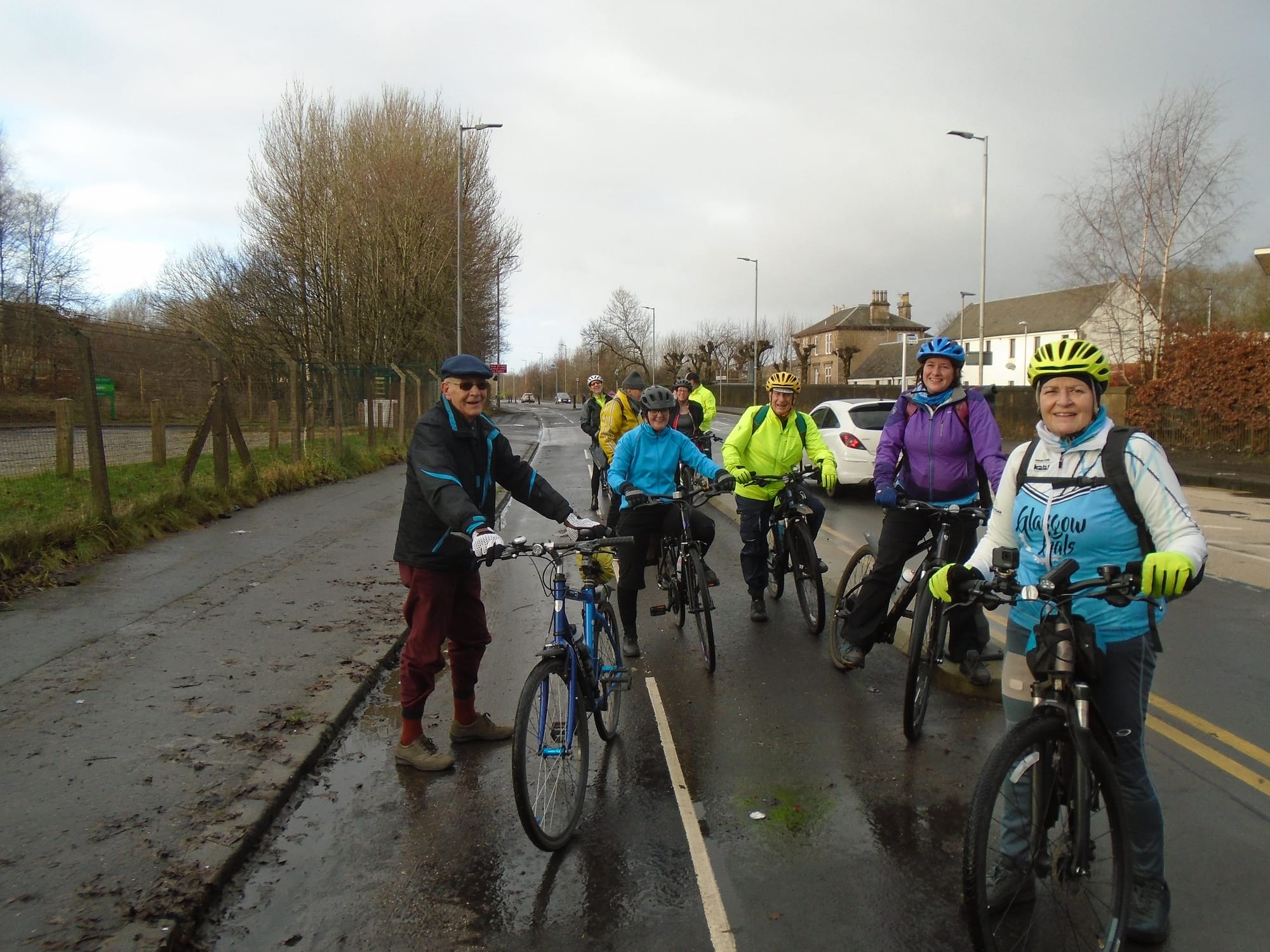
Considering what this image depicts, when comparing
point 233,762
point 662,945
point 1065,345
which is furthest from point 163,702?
point 1065,345

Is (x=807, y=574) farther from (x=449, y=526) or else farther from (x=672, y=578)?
(x=449, y=526)

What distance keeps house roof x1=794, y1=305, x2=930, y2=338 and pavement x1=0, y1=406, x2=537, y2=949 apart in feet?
337

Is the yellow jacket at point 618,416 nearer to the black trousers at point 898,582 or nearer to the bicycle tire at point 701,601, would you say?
the bicycle tire at point 701,601

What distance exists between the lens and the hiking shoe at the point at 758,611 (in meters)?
7.29

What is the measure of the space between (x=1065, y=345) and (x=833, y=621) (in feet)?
10.8

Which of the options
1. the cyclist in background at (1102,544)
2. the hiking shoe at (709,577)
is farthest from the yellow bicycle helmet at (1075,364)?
the hiking shoe at (709,577)

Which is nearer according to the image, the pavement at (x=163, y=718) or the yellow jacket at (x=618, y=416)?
the pavement at (x=163, y=718)

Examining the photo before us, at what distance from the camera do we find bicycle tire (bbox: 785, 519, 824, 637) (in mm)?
6715

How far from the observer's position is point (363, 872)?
3508mm

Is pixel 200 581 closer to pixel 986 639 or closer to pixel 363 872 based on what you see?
pixel 363 872

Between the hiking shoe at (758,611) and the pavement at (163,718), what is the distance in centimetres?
282

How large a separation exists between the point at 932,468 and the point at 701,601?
71.4 inches

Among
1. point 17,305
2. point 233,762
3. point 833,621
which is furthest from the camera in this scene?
point 17,305

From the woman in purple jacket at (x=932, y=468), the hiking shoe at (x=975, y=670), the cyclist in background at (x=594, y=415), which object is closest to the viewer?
the woman in purple jacket at (x=932, y=468)
